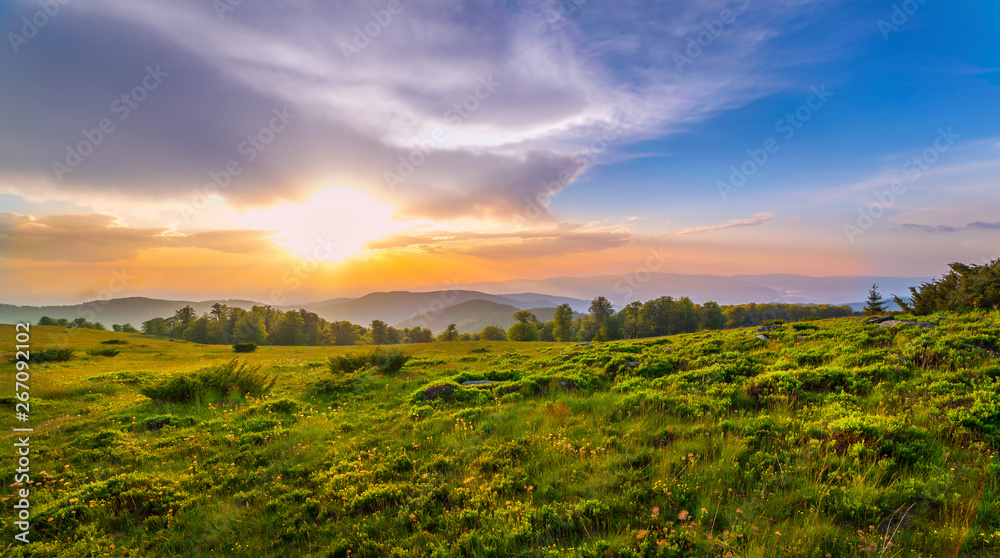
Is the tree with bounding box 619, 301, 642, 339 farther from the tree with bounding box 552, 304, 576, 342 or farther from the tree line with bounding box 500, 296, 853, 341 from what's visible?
the tree with bounding box 552, 304, 576, 342

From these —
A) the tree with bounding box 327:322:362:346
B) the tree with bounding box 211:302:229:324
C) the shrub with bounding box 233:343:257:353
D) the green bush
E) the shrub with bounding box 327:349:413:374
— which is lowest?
the tree with bounding box 327:322:362:346

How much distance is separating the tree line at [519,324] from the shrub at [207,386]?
2492 inches

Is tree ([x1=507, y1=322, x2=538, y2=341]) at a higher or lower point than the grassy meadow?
lower

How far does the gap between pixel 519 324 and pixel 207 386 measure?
79458mm

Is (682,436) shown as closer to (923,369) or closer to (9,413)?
(923,369)

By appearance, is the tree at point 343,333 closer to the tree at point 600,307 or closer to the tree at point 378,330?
the tree at point 378,330

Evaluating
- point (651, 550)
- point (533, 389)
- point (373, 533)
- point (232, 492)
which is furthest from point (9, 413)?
point (651, 550)

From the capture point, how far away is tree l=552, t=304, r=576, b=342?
87.4 metres

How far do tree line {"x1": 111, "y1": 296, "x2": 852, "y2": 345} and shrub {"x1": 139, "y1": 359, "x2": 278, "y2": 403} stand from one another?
63.3m

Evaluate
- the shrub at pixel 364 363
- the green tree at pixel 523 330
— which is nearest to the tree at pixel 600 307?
the green tree at pixel 523 330

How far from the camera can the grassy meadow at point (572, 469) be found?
439 centimetres

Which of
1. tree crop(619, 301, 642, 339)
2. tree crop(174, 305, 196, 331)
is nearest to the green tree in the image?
tree crop(619, 301, 642, 339)

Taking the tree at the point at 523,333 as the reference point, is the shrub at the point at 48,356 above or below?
above

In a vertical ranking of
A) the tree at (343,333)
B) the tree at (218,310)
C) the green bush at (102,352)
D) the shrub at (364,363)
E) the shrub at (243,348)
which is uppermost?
the tree at (218,310)
